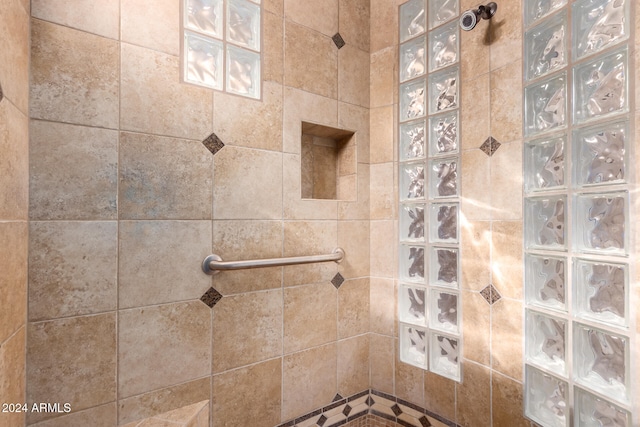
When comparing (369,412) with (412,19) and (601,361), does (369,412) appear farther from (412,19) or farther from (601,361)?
(412,19)

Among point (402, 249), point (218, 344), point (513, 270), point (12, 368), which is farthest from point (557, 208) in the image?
point (12, 368)

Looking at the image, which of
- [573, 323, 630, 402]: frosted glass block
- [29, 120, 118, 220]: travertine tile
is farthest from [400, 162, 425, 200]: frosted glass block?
[29, 120, 118, 220]: travertine tile

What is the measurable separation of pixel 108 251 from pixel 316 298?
2.61 ft

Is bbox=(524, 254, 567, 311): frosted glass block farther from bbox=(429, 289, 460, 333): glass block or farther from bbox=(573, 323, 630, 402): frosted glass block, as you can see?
bbox=(429, 289, 460, 333): glass block

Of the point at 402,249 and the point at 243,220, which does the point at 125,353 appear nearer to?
the point at 243,220

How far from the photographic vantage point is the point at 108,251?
3.08 ft

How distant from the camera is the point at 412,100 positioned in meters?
1.44

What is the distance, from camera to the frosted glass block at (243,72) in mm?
1175

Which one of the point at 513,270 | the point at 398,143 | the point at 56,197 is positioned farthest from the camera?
the point at 398,143

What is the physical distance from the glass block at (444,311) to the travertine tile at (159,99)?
111 centimetres

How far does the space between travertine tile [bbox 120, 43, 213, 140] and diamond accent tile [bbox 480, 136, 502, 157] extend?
100 centimetres

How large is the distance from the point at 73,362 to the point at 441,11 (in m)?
1.80

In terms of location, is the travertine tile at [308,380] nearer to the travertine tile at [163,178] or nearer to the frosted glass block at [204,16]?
the travertine tile at [163,178]

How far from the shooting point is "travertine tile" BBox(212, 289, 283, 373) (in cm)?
112
